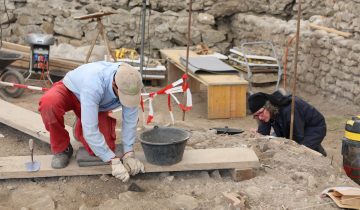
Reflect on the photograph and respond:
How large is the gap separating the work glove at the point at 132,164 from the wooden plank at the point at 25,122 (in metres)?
0.73

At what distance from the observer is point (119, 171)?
3.67m

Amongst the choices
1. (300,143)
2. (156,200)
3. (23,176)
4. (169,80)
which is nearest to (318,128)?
(300,143)

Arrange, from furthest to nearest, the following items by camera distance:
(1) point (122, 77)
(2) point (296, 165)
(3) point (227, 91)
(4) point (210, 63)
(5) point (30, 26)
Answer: (5) point (30, 26)
(4) point (210, 63)
(3) point (227, 91)
(2) point (296, 165)
(1) point (122, 77)

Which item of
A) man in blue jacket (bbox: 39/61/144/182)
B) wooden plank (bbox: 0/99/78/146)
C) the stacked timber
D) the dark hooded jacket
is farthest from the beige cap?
the stacked timber

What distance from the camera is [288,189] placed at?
3.83 metres

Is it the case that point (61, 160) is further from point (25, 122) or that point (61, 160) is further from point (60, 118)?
point (25, 122)

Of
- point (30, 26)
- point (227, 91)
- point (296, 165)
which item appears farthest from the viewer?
point (30, 26)

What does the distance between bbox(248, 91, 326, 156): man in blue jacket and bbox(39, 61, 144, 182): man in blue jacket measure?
5.37 ft

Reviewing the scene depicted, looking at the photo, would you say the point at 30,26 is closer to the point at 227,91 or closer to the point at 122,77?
the point at 227,91

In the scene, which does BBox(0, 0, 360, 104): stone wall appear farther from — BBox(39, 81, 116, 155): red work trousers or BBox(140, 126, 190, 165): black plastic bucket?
BBox(39, 81, 116, 155): red work trousers

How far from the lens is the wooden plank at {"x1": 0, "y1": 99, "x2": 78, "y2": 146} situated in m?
4.61

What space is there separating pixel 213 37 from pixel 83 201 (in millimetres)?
7680

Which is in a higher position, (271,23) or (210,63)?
(271,23)

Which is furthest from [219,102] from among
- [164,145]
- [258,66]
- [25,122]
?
[164,145]
